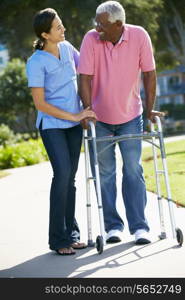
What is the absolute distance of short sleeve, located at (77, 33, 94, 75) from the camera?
6.68m

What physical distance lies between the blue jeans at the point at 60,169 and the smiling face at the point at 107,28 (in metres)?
0.78

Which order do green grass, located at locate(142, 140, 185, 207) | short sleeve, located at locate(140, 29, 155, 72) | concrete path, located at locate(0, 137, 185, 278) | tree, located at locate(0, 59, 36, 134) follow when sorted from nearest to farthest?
concrete path, located at locate(0, 137, 185, 278) < short sleeve, located at locate(140, 29, 155, 72) < green grass, located at locate(142, 140, 185, 207) < tree, located at locate(0, 59, 36, 134)

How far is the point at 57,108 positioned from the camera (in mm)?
6551

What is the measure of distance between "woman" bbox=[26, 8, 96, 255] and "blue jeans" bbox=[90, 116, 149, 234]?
33cm

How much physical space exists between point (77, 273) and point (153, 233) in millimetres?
1637

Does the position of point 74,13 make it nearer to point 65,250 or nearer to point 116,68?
point 116,68

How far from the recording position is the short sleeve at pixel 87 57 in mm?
6676

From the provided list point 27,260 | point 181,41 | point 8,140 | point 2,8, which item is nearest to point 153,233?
point 27,260

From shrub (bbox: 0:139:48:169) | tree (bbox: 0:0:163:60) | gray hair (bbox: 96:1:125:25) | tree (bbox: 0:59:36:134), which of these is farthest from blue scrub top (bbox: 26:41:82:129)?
tree (bbox: 0:59:36:134)

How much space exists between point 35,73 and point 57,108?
1.09ft

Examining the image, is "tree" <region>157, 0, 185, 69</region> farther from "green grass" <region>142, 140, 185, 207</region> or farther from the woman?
the woman

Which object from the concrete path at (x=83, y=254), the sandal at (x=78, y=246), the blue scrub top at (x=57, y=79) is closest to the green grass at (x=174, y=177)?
the concrete path at (x=83, y=254)

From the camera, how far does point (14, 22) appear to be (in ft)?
127

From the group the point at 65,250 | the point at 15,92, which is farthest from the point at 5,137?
the point at 65,250
